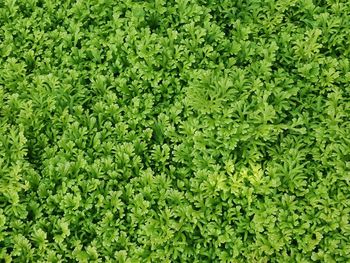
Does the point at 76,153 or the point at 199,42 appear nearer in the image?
the point at 76,153

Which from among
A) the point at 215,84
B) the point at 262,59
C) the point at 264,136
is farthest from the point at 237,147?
the point at 262,59

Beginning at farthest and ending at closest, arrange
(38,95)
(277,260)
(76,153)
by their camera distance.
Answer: (38,95) < (76,153) < (277,260)

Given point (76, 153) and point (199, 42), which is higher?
point (199, 42)

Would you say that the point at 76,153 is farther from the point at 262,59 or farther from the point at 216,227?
the point at 262,59

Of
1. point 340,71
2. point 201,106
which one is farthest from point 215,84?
point 340,71

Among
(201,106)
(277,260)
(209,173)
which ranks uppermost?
(201,106)

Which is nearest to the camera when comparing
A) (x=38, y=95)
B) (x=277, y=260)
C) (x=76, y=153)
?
(x=277, y=260)

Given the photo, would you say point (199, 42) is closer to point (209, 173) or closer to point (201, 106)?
point (201, 106)
